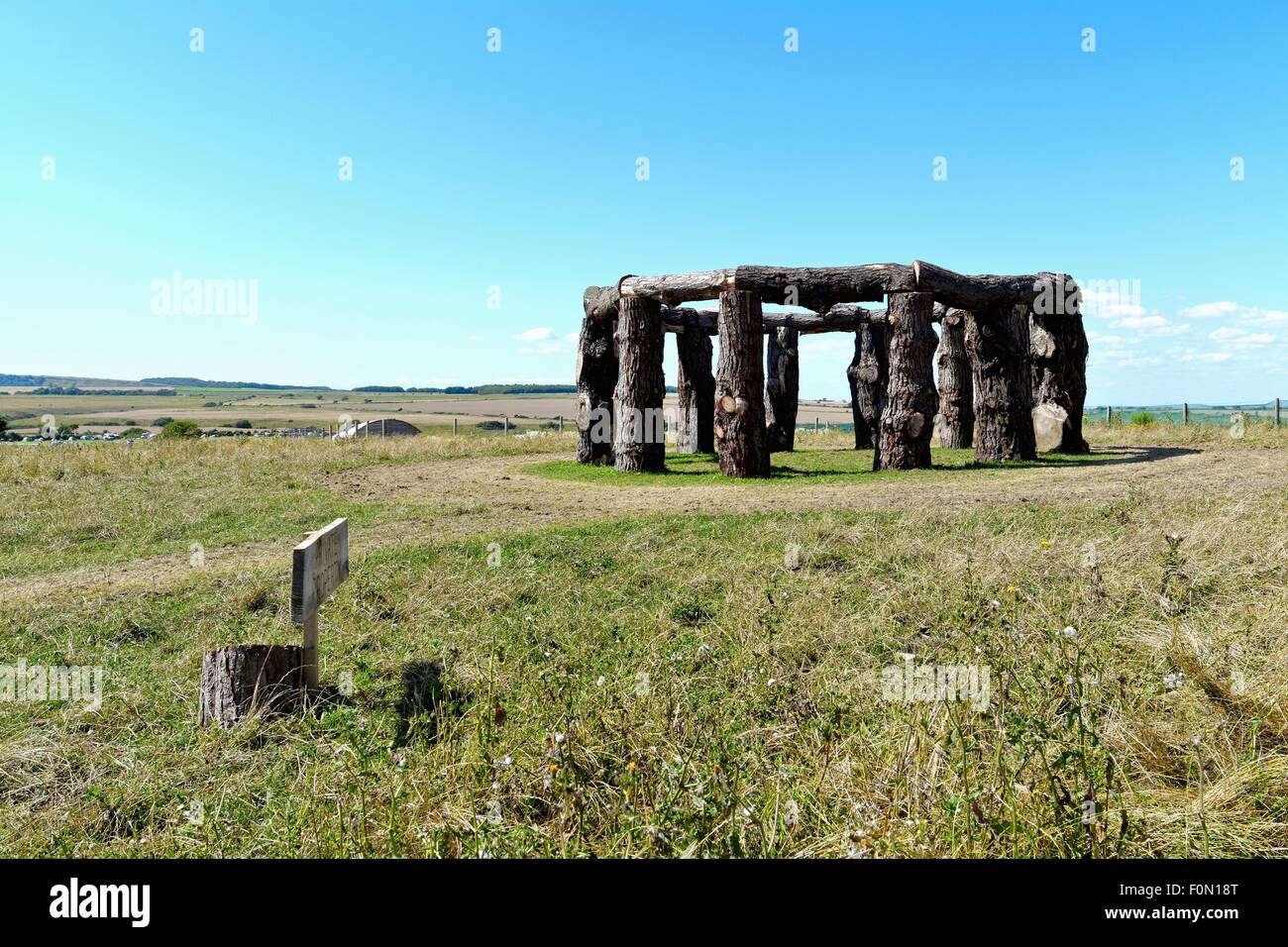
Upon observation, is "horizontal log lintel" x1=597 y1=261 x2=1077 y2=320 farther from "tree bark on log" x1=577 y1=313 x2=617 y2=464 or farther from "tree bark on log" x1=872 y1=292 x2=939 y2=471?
"tree bark on log" x1=577 y1=313 x2=617 y2=464

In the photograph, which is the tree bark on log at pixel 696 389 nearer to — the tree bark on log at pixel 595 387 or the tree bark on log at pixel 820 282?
the tree bark on log at pixel 595 387

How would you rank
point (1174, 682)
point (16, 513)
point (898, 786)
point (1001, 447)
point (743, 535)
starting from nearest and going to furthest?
point (898, 786) < point (1174, 682) < point (743, 535) < point (16, 513) < point (1001, 447)

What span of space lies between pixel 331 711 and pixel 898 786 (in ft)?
9.92

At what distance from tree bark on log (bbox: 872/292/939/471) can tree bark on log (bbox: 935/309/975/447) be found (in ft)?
18.4

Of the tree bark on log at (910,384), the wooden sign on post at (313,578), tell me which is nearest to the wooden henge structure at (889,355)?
the tree bark on log at (910,384)

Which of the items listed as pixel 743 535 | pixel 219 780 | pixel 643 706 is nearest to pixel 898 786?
pixel 643 706

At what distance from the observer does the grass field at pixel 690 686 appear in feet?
9.75

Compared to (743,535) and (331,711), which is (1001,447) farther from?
(331,711)

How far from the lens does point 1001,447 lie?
1633cm

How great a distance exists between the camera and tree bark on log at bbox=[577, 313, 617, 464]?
1780 cm

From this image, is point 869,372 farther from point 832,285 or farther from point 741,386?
point 741,386

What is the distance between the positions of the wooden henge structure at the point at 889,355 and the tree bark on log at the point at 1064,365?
0.9 inches

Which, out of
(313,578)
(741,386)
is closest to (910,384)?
(741,386)

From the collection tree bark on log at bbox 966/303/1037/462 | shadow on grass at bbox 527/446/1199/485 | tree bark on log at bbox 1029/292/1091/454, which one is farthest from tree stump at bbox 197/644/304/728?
tree bark on log at bbox 1029/292/1091/454
